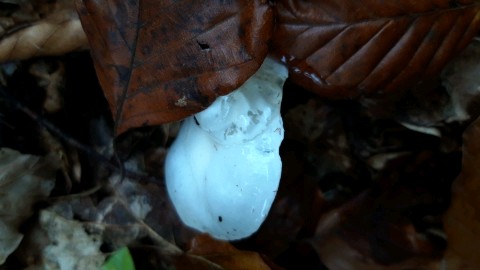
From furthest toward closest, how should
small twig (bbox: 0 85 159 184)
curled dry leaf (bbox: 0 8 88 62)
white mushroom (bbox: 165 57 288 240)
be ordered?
small twig (bbox: 0 85 159 184) → curled dry leaf (bbox: 0 8 88 62) → white mushroom (bbox: 165 57 288 240)

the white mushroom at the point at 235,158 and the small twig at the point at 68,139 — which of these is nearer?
the white mushroom at the point at 235,158

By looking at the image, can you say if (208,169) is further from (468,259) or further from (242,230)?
(468,259)

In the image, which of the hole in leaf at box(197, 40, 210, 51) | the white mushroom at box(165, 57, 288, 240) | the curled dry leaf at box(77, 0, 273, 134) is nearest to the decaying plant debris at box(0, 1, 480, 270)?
the white mushroom at box(165, 57, 288, 240)

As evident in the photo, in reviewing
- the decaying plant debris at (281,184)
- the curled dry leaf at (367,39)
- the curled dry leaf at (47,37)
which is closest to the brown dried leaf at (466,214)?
the decaying plant debris at (281,184)

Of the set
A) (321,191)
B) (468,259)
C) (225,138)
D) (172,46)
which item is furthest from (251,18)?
(468,259)

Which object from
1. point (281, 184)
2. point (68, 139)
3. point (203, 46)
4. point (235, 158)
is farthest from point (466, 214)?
point (68, 139)

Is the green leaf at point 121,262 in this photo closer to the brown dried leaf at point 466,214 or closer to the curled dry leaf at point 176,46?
the curled dry leaf at point 176,46

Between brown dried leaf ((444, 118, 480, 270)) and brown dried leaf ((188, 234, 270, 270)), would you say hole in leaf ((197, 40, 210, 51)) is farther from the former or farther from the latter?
brown dried leaf ((444, 118, 480, 270))
